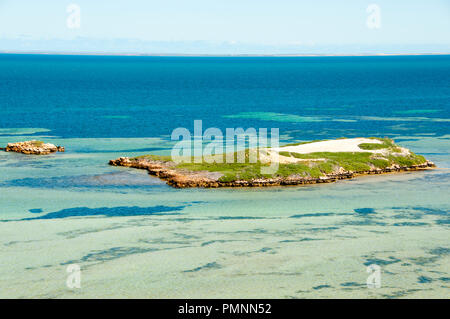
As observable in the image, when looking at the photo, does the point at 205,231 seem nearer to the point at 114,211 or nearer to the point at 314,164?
the point at 114,211

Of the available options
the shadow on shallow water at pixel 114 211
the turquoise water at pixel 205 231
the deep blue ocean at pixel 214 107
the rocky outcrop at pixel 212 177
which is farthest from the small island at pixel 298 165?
the deep blue ocean at pixel 214 107

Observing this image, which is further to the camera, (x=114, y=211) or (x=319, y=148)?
(x=319, y=148)

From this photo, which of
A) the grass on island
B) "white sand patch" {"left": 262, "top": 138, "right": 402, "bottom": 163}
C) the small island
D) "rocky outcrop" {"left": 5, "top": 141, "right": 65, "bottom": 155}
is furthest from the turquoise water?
"white sand patch" {"left": 262, "top": 138, "right": 402, "bottom": 163}

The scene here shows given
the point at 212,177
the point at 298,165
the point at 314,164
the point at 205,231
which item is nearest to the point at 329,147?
the point at 314,164

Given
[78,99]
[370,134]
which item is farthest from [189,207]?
[78,99]

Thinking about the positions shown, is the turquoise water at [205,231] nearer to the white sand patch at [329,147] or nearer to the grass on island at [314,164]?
the grass on island at [314,164]

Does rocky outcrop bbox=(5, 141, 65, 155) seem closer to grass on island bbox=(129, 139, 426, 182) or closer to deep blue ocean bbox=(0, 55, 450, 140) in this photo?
grass on island bbox=(129, 139, 426, 182)
